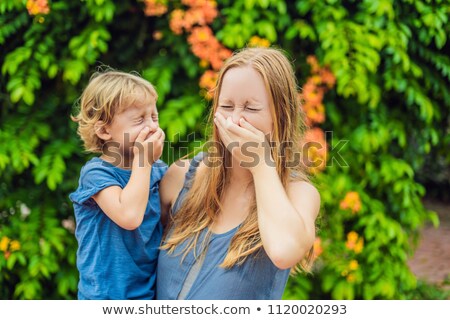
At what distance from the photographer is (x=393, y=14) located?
3580 mm

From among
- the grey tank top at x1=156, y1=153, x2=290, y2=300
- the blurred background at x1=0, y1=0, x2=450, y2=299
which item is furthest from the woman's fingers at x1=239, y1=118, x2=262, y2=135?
the blurred background at x1=0, y1=0, x2=450, y2=299

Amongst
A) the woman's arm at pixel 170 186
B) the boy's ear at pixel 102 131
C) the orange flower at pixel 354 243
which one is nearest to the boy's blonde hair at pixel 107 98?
the boy's ear at pixel 102 131

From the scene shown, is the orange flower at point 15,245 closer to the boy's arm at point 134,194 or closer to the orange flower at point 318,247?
the orange flower at point 318,247

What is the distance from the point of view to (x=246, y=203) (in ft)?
5.90

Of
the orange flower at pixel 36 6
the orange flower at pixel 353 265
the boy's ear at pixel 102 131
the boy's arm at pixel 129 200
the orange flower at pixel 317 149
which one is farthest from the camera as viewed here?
the orange flower at pixel 353 265

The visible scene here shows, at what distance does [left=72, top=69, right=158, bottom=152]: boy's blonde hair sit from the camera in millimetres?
1937

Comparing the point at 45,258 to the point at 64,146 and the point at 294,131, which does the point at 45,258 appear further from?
the point at 294,131

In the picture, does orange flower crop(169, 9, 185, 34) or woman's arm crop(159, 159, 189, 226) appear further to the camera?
orange flower crop(169, 9, 185, 34)

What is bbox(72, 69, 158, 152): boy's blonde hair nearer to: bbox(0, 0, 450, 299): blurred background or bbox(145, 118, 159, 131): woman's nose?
bbox(145, 118, 159, 131): woman's nose

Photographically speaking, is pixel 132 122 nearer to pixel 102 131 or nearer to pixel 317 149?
pixel 102 131

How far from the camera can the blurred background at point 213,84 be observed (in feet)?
11.6

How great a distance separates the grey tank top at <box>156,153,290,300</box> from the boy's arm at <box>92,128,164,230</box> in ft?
0.54

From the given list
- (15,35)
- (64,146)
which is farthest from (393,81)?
(15,35)

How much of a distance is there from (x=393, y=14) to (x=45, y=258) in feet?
8.31
